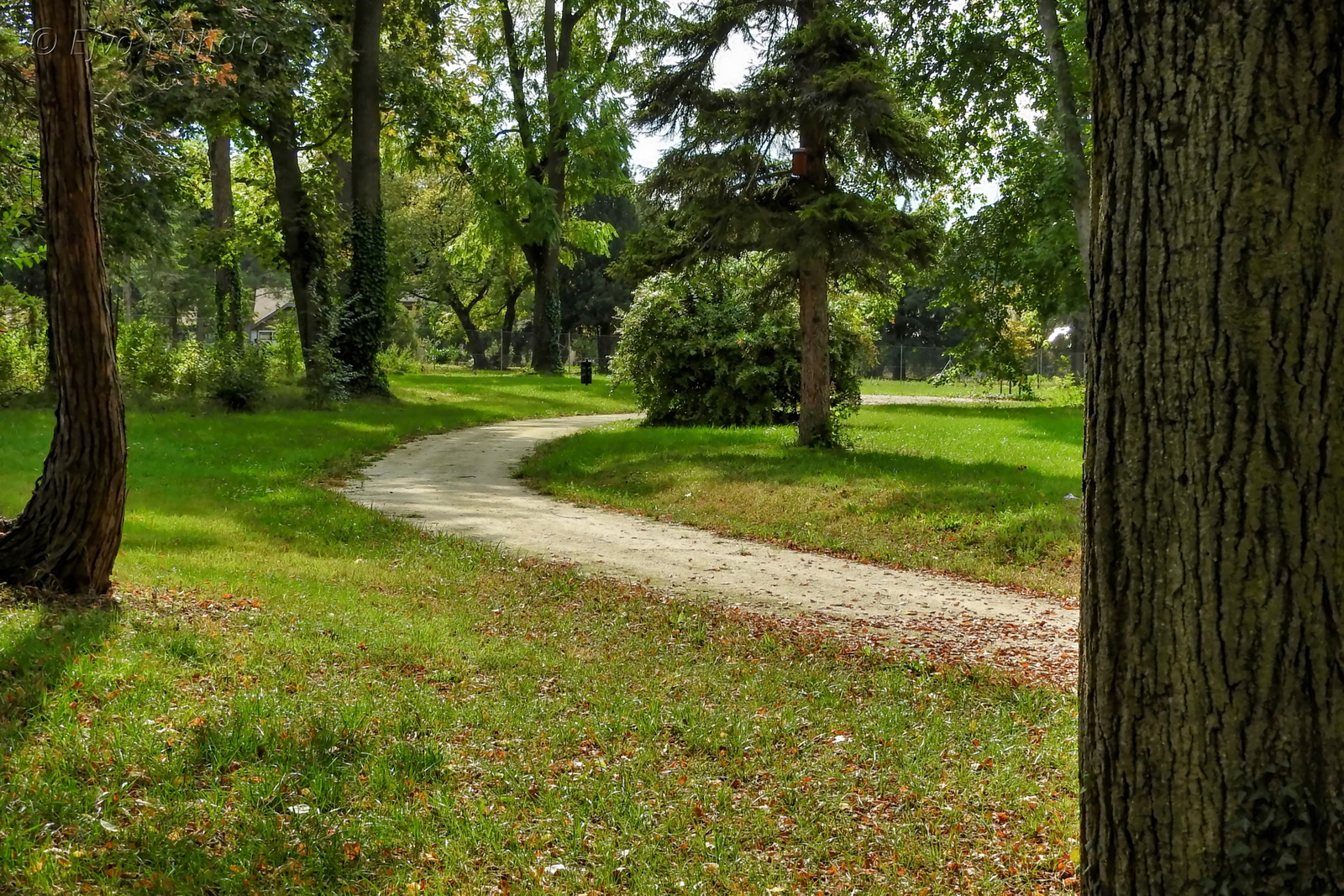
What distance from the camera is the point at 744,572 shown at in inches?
386

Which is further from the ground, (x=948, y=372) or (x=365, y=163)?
(x=365, y=163)

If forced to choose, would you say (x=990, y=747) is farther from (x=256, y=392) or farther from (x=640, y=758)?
(x=256, y=392)

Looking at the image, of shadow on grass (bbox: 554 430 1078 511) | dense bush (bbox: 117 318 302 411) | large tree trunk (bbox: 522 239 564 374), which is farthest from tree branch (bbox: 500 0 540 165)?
shadow on grass (bbox: 554 430 1078 511)

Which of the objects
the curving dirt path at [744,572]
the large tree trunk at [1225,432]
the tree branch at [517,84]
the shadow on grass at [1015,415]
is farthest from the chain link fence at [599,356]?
the large tree trunk at [1225,432]

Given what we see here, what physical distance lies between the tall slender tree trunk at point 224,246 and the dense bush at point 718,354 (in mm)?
10872

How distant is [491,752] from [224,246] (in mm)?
24480

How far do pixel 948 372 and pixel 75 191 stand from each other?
34739 millimetres

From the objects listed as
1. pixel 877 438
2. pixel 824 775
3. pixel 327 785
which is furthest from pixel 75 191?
pixel 877 438

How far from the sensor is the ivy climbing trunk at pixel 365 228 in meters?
24.2

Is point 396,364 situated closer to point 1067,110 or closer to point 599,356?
point 599,356

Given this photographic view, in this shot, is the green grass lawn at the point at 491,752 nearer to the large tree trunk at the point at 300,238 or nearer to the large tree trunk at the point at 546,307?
the large tree trunk at the point at 300,238

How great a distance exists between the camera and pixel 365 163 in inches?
971

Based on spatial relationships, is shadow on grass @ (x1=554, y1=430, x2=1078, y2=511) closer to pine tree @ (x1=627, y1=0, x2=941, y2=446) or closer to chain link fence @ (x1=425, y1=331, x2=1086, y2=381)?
pine tree @ (x1=627, y1=0, x2=941, y2=446)

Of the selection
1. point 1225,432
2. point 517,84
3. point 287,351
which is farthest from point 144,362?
point 1225,432
